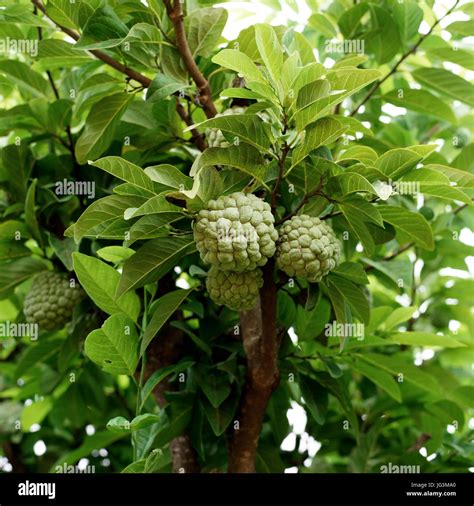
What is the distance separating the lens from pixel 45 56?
5.74 ft

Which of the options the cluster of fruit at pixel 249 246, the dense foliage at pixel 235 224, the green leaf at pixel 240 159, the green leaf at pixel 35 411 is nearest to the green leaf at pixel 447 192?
the dense foliage at pixel 235 224

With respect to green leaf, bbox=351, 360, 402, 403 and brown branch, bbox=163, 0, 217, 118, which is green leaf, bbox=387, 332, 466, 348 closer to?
green leaf, bbox=351, 360, 402, 403

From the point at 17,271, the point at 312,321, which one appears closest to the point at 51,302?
the point at 17,271

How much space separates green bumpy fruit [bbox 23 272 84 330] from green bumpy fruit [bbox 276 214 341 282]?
0.61 metres

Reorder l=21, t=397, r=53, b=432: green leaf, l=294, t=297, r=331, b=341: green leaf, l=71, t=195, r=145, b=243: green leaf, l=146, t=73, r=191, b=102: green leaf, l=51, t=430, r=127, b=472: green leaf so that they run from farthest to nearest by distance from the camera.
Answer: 1. l=21, t=397, r=53, b=432: green leaf
2. l=51, t=430, r=127, b=472: green leaf
3. l=294, t=297, r=331, b=341: green leaf
4. l=146, t=73, r=191, b=102: green leaf
5. l=71, t=195, r=145, b=243: green leaf

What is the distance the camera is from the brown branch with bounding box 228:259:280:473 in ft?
5.24

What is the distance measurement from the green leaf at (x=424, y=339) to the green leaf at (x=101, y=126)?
2.71 feet

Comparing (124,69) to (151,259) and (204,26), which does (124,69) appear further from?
(151,259)

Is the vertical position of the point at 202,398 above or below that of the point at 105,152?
below

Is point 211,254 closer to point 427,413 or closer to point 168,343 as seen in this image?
point 168,343

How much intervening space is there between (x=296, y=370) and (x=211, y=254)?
21.4 inches

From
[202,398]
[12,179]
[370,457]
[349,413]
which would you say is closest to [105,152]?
[12,179]

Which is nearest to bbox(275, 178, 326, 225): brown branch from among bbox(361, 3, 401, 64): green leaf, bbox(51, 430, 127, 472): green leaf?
bbox(361, 3, 401, 64): green leaf

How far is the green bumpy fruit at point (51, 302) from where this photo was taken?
1.75 metres
